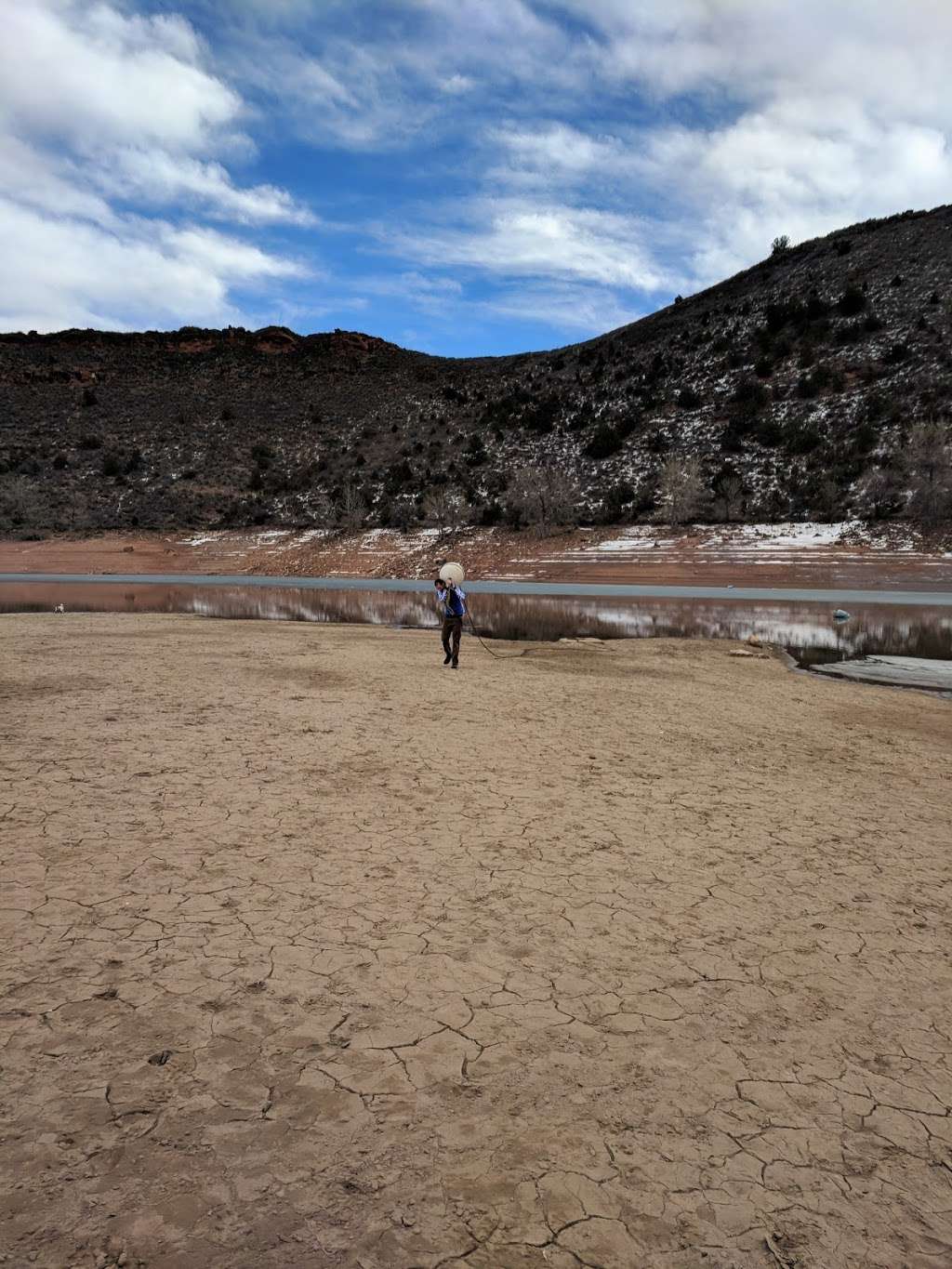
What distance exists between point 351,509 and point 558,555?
15372mm

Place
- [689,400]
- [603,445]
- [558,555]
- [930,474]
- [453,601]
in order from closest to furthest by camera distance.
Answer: [453,601] → [930,474] → [558,555] → [603,445] → [689,400]

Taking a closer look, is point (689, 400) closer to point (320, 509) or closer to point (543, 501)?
point (543, 501)

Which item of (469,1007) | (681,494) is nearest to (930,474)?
(681,494)

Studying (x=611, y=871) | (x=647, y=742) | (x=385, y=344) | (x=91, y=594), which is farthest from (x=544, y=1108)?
(x=385, y=344)

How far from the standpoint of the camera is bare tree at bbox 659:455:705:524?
3806cm

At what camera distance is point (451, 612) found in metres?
13.1

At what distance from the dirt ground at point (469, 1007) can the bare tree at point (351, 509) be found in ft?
127

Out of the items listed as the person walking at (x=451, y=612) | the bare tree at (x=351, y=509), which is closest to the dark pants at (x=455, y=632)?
the person walking at (x=451, y=612)

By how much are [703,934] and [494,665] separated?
9.60 metres

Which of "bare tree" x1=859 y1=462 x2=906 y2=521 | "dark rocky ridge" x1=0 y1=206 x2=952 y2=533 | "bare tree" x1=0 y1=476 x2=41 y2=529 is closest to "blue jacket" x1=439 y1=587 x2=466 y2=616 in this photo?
"bare tree" x1=859 y1=462 x2=906 y2=521

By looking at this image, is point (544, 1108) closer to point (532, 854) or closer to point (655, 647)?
point (532, 854)

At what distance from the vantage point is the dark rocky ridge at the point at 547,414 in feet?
138

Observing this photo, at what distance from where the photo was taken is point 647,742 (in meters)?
8.52

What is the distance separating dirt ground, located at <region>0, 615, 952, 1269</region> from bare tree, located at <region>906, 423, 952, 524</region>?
29315 millimetres
